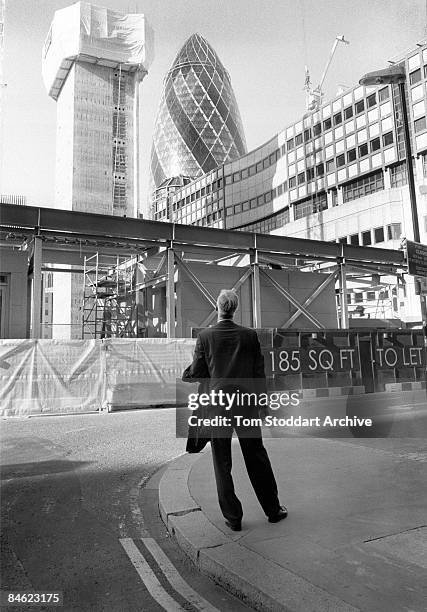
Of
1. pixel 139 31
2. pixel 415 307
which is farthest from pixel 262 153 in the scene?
pixel 415 307

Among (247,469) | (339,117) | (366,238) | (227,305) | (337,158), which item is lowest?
(247,469)

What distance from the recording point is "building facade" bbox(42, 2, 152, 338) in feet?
218

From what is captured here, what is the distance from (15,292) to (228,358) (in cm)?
1908

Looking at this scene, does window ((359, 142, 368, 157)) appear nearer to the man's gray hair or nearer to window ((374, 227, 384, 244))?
window ((374, 227, 384, 244))

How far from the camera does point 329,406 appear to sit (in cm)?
1112

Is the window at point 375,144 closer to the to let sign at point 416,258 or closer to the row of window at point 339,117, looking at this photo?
the row of window at point 339,117

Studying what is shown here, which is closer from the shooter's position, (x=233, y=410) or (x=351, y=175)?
(x=233, y=410)

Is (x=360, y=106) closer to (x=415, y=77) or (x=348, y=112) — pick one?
(x=348, y=112)

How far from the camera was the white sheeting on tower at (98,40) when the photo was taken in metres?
67.4

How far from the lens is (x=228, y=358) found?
14.7 ft

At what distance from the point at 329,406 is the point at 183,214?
308 feet

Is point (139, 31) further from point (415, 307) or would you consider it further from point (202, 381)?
point (202, 381)

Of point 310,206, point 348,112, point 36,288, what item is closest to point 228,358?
point 36,288

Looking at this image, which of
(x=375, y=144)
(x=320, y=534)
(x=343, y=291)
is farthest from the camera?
(x=375, y=144)
